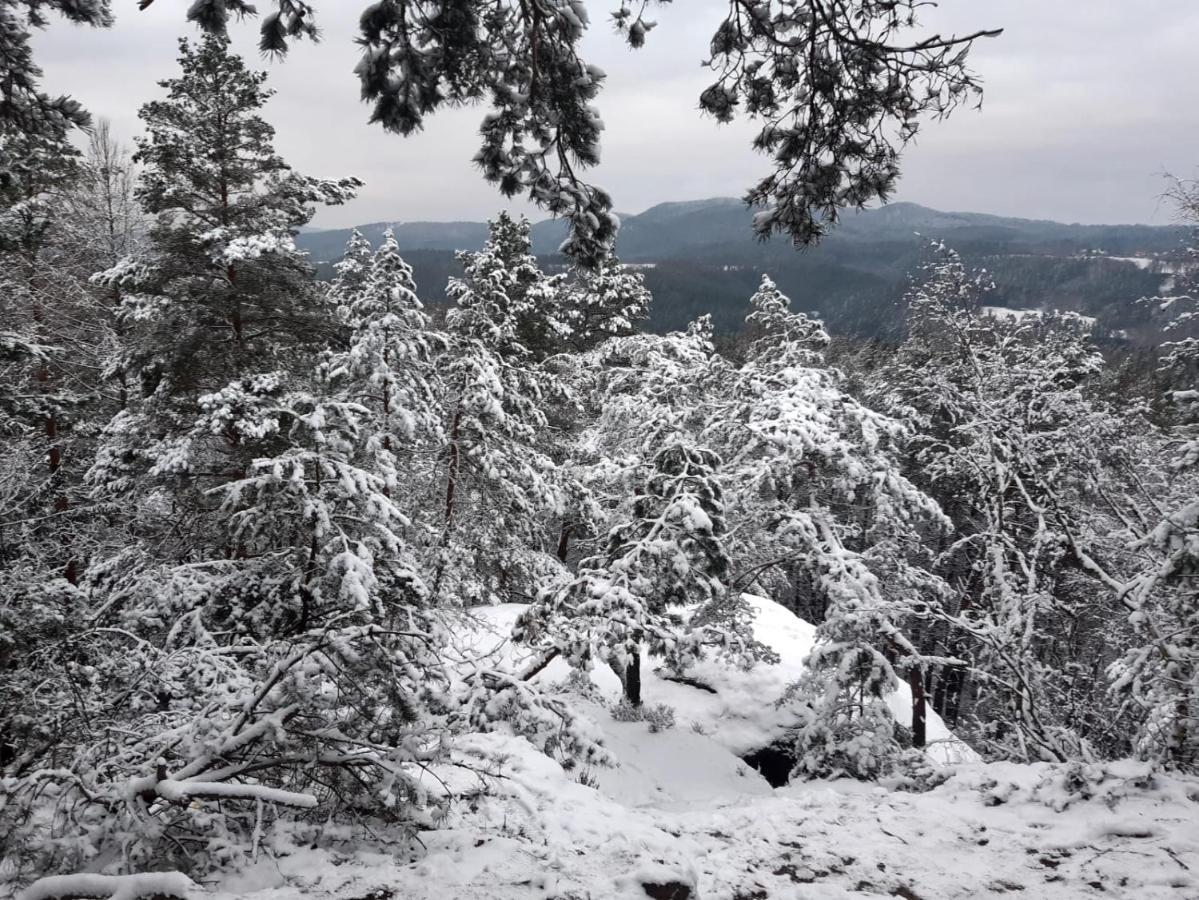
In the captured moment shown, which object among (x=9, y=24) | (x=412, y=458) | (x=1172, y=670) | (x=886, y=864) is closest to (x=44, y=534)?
(x=412, y=458)

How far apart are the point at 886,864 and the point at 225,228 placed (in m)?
11.4

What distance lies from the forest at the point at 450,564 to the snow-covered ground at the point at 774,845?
44 millimetres

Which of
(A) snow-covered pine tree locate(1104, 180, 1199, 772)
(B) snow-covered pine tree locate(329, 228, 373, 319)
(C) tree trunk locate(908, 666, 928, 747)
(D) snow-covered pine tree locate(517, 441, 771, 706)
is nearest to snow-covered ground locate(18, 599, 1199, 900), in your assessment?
(A) snow-covered pine tree locate(1104, 180, 1199, 772)

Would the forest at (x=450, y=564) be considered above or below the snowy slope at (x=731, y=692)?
above

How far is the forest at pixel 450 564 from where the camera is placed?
3.55 m

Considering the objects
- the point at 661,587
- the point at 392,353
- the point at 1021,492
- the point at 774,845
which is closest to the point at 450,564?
the point at 392,353

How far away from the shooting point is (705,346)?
53.0 feet

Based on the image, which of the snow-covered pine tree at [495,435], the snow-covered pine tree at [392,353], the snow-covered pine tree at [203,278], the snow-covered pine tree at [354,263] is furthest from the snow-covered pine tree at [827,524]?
the snow-covered pine tree at [354,263]

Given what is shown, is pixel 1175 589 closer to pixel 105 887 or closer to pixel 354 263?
pixel 105 887

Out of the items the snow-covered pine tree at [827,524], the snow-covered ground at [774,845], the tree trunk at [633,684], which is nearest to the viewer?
the snow-covered ground at [774,845]

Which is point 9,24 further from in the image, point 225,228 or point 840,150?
point 225,228

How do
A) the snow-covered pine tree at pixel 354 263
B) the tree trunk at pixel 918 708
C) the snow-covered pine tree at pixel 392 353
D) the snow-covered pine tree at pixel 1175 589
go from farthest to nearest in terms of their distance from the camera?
the snow-covered pine tree at pixel 354 263, the snow-covered pine tree at pixel 392 353, the tree trunk at pixel 918 708, the snow-covered pine tree at pixel 1175 589

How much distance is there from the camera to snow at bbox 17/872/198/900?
243cm

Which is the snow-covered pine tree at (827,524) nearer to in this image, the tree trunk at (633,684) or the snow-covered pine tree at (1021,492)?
the snow-covered pine tree at (1021,492)
